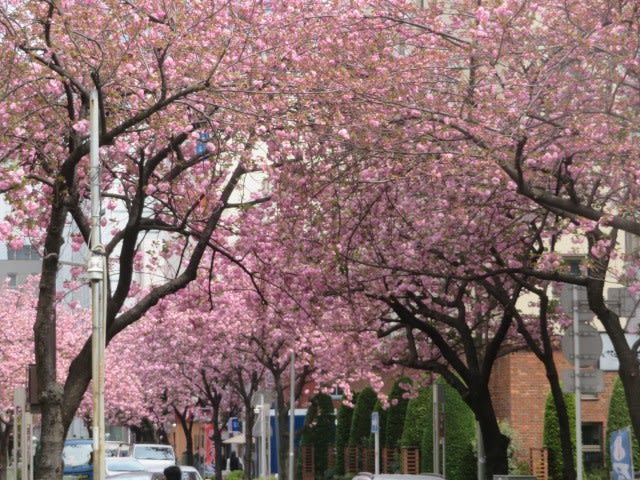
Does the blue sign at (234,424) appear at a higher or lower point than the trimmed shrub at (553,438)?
higher

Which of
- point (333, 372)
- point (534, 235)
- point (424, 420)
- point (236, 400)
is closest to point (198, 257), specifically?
point (534, 235)

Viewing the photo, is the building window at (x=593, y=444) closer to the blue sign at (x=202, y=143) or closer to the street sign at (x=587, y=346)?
the blue sign at (x=202, y=143)

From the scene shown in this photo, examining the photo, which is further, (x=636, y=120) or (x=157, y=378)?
(x=157, y=378)

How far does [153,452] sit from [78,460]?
6.07m

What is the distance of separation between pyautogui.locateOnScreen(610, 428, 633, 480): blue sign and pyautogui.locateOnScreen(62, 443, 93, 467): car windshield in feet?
89.8

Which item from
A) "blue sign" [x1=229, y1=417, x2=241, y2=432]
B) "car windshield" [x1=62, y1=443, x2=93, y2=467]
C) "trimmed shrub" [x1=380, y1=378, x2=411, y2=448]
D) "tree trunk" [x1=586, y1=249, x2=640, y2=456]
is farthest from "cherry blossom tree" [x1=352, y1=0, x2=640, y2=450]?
"blue sign" [x1=229, y1=417, x2=241, y2=432]

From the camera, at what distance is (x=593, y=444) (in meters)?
38.1

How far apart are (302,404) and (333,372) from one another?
30.1 meters

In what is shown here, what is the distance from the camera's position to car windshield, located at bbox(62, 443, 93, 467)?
4069 cm

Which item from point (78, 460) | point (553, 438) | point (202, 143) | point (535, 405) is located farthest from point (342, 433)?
point (202, 143)

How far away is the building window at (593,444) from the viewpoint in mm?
37875

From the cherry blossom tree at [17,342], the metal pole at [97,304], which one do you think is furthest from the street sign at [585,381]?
the cherry blossom tree at [17,342]

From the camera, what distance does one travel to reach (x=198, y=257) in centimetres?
2053

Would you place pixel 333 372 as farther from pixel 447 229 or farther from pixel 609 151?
pixel 609 151
